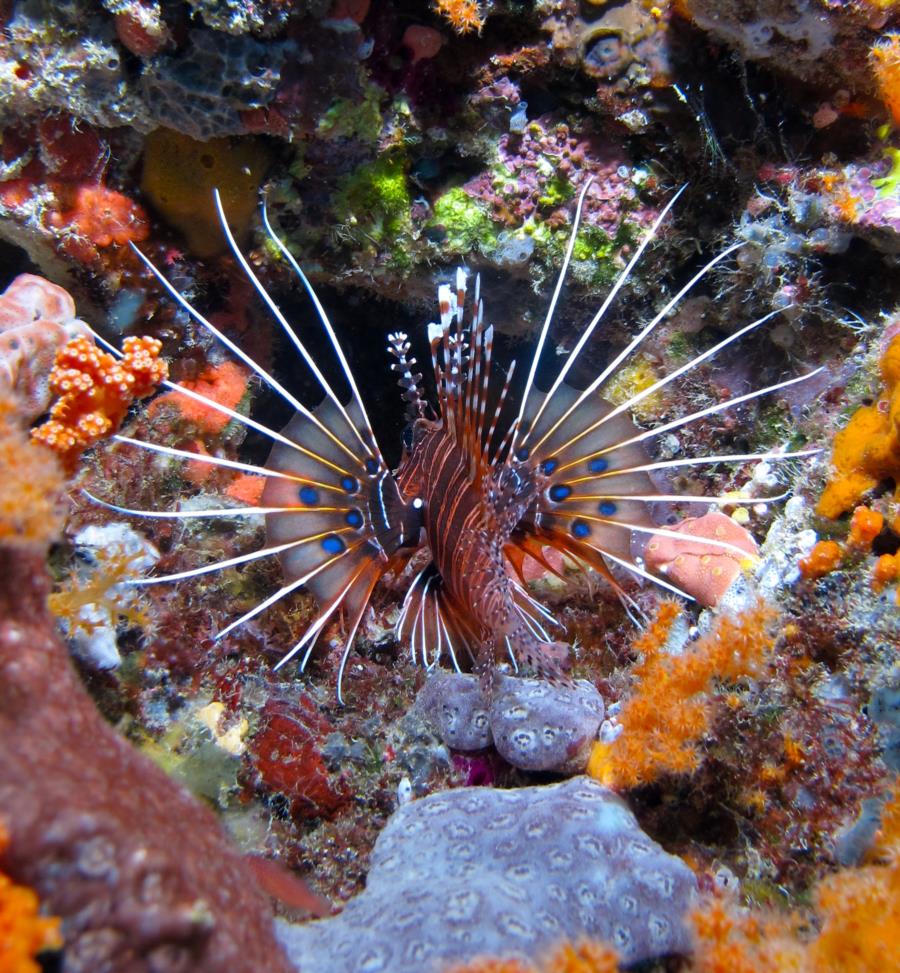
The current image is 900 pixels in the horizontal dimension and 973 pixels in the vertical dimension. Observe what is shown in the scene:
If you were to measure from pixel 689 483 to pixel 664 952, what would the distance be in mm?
2711

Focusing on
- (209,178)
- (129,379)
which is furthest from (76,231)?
(129,379)

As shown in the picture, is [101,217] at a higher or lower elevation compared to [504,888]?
higher

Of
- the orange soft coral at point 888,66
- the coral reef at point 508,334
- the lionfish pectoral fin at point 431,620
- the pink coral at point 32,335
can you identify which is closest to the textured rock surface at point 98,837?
the coral reef at point 508,334

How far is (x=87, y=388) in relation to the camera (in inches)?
104

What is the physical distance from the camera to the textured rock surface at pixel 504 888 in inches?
82.8

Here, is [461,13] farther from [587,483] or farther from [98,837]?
[98,837]

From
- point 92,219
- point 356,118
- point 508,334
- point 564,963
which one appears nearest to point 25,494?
point 564,963

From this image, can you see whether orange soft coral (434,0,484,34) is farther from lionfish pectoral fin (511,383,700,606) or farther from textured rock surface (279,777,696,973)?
textured rock surface (279,777,696,973)

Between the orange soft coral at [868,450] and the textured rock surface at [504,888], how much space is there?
1682mm

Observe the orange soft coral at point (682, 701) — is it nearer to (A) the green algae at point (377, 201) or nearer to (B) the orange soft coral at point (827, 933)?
(B) the orange soft coral at point (827, 933)

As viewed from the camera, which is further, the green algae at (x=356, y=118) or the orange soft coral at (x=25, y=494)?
the green algae at (x=356, y=118)

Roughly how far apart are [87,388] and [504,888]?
2371 millimetres

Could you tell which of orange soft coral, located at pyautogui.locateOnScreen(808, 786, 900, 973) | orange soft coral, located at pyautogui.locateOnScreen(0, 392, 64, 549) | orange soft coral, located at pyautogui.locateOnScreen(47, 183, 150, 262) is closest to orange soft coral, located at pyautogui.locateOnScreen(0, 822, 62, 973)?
orange soft coral, located at pyautogui.locateOnScreen(0, 392, 64, 549)

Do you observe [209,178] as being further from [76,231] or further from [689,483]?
[689,483]
